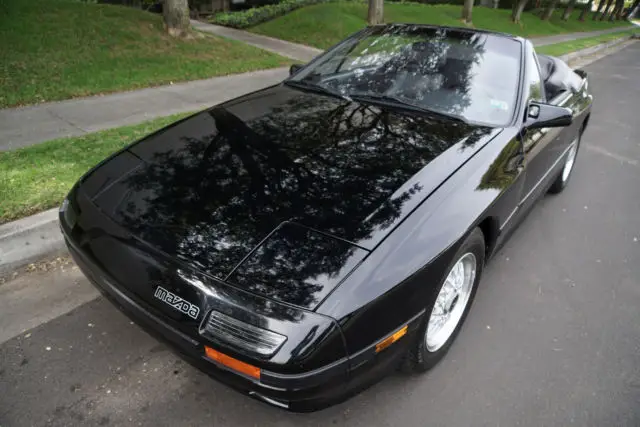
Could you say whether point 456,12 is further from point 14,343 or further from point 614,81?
point 14,343

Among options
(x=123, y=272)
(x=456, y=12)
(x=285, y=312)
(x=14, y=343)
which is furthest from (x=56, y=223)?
(x=456, y=12)

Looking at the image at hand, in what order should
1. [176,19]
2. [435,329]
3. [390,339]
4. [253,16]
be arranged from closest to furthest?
1. [390,339]
2. [435,329]
3. [176,19]
4. [253,16]

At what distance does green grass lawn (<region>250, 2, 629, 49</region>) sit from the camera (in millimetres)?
13086

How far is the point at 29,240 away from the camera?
316 centimetres

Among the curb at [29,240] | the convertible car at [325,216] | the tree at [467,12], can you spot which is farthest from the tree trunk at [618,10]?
the curb at [29,240]

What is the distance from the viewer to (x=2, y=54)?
23.1ft

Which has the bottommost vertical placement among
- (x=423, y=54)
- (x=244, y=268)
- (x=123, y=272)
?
(x=123, y=272)

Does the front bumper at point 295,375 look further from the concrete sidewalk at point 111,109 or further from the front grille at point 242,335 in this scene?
the concrete sidewalk at point 111,109

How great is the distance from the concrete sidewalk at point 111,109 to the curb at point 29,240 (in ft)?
5.67

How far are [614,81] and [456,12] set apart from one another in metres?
10.9

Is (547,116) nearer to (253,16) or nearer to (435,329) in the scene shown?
(435,329)

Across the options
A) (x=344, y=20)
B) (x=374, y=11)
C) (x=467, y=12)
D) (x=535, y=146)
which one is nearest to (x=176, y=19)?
(x=374, y=11)

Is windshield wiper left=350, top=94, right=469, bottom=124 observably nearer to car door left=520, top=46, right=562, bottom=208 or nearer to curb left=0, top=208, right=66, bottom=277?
car door left=520, top=46, right=562, bottom=208

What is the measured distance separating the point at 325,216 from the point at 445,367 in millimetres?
1117
